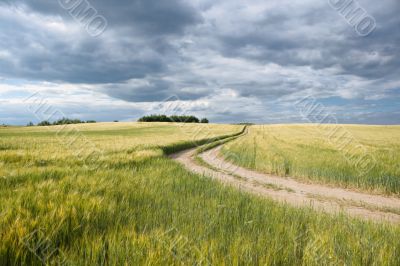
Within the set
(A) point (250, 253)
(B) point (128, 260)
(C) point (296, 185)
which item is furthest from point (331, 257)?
(C) point (296, 185)

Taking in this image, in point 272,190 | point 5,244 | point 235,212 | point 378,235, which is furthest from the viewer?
point 272,190

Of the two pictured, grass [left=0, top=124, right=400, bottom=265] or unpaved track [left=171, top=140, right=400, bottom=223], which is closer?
grass [left=0, top=124, right=400, bottom=265]

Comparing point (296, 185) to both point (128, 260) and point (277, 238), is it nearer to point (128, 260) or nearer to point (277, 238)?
point (277, 238)

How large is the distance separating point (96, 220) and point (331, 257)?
9.69 ft

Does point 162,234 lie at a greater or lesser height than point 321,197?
greater

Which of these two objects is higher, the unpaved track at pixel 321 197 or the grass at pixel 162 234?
the grass at pixel 162 234

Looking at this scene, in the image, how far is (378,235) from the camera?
361 cm

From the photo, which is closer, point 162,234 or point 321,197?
point 162,234

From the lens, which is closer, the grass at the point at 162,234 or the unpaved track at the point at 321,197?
the grass at the point at 162,234

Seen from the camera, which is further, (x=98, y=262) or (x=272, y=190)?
(x=272, y=190)

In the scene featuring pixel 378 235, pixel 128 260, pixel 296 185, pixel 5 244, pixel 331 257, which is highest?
pixel 5 244

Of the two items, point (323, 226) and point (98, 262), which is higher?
point (98, 262)

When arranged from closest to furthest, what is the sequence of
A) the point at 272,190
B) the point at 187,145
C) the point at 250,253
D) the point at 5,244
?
1. the point at 5,244
2. the point at 250,253
3. the point at 272,190
4. the point at 187,145

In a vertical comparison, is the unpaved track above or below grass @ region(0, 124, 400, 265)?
below
